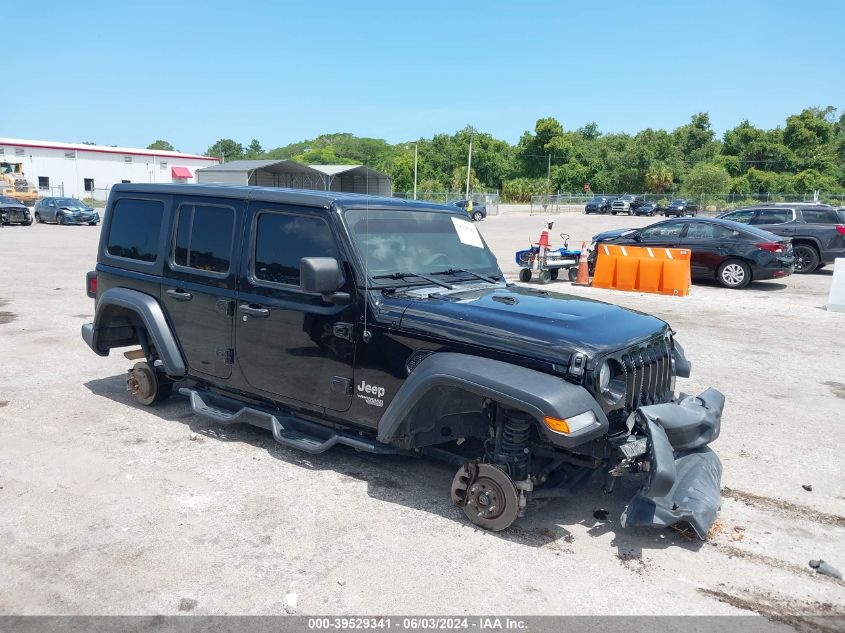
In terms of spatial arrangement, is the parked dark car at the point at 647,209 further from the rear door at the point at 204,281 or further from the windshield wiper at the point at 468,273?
the rear door at the point at 204,281

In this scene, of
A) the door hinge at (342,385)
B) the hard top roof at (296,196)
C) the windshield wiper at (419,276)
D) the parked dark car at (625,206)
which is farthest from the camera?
the parked dark car at (625,206)

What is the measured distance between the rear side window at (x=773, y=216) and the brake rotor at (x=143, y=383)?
1717cm

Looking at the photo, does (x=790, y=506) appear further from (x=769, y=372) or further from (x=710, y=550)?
(x=769, y=372)

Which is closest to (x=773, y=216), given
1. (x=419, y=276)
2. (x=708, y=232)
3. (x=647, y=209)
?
(x=708, y=232)

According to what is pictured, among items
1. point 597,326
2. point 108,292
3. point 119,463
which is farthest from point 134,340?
point 597,326

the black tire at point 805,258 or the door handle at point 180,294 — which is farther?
the black tire at point 805,258

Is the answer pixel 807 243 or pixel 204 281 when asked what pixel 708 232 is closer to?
pixel 807 243

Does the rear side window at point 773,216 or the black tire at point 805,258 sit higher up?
the rear side window at point 773,216

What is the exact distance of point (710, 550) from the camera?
4.11 meters

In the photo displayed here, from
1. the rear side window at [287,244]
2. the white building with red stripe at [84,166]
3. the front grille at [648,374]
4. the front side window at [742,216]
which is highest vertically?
the white building with red stripe at [84,166]

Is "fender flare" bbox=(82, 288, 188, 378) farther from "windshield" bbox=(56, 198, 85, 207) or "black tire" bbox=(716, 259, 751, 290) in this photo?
"windshield" bbox=(56, 198, 85, 207)

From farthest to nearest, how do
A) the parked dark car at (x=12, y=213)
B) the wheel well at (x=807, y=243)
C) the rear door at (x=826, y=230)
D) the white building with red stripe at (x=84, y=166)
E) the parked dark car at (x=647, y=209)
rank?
1. the white building with red stripe at (x=84, y=166)
2. the parked dark car at (x=647, y=209)
3. the parked dark car at (x=12, y=213)
4. the wheel well at (x=807, y=243)
5. the rear door at (x=826, y=230)

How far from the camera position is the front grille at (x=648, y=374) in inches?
163

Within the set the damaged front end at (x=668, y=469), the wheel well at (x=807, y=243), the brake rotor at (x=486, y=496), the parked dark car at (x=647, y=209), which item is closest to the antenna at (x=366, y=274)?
the brake rotor at (x=486, y=496)
